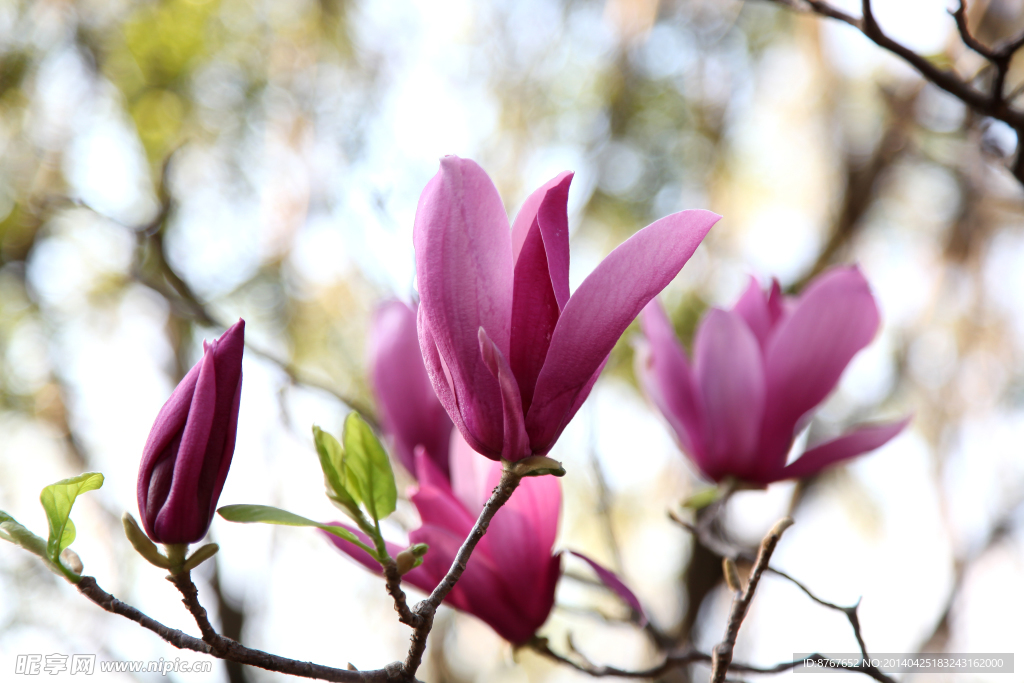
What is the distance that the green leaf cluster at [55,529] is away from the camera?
0.34 metres

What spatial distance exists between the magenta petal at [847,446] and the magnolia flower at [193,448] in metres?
0.44

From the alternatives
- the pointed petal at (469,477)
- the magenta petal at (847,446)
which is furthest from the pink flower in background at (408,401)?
the magenta petal at (847,446)

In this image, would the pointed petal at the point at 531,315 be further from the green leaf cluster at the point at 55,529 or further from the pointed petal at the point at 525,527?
the green leaf cluster at the point at 55,529

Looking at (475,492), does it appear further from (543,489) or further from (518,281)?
(518,281)

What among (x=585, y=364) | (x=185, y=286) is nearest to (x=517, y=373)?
(x=585, y=364)

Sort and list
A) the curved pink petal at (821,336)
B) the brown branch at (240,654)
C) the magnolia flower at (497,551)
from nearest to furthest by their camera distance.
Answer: the brown branch at (240,654)
the magnolia flower at (497,551)
the curved pink petal at (821,336)

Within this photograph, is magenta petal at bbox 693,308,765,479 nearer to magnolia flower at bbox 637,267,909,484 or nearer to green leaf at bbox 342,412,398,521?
magnolia flower at bbox 637,267,909,484

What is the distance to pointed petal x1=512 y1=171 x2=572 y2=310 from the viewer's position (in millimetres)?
331

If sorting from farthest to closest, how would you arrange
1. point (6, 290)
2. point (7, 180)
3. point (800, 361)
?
point (6, 290)
point (7, 180)
point (800, 361)

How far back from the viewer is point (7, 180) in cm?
186

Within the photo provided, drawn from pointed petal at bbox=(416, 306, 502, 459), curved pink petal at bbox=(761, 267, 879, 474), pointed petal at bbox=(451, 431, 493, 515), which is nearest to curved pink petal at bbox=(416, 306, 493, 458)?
pointed petal at bbox=(416, 306, 502, 459)

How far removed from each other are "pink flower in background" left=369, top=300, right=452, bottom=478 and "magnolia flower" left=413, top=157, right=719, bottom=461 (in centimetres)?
23

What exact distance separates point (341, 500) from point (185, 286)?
456 mm

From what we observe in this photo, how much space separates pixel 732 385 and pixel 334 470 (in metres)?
0.35
